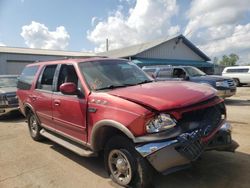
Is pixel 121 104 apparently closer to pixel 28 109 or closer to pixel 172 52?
pixel 28 109

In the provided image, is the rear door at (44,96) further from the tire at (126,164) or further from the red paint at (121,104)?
the tire at (126,164)

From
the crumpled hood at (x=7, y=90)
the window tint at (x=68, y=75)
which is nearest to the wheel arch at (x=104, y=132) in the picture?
the window tint at (x=68, y=75)

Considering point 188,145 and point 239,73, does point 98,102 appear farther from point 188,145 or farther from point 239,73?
point 239,73

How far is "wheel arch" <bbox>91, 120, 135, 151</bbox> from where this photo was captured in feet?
11.4

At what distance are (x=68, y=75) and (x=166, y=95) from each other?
7.26 feet

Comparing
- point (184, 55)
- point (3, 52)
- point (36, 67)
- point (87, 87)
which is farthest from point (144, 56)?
point (87, 87)

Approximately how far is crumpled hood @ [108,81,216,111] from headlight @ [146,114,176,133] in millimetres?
124

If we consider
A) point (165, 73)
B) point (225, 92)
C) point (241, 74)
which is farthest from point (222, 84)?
point (241, 74)

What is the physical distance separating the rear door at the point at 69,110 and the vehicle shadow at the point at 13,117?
534 centimetres

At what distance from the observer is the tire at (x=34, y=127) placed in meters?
6.40

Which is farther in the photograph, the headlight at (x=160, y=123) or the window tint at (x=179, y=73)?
the window tint at (x=179, y=73)

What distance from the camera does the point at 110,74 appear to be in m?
4.68

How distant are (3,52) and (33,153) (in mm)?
21582

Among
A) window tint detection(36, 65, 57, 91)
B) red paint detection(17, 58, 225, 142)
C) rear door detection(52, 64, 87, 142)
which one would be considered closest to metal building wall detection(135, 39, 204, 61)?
window tint detection(36, 65, 57, 91)
